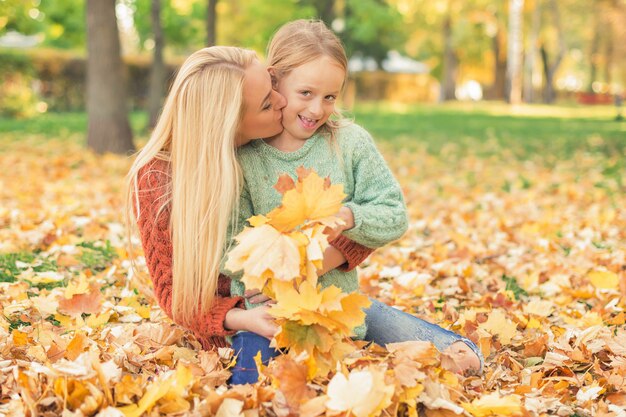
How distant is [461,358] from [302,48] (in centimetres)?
122

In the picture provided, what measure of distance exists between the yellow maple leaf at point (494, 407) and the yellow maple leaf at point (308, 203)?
0.68 m

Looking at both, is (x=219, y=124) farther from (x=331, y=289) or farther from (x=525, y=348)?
(x=525, y=348)

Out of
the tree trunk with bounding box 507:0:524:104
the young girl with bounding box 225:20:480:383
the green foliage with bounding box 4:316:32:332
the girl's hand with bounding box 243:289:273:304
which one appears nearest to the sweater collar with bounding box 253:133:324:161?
the young girl with bounding box 225:20:480:383

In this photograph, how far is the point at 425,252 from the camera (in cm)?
444

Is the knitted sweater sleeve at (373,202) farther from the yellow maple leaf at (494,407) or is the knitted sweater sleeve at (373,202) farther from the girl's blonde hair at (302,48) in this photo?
the yellow maple leaf at (494,407)

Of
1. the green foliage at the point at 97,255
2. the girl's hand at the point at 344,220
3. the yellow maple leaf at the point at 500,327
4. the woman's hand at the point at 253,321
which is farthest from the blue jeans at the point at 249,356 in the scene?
the green foliage at the point at 97,255

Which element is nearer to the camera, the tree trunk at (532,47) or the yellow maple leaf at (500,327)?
the yellow maple leaf at (500,327)

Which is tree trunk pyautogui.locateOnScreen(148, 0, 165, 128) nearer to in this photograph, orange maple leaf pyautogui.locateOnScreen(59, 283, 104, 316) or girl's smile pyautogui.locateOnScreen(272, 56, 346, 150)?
orange maple leaf pyautogui.locateOnScreen(59, 283, 104, 316)

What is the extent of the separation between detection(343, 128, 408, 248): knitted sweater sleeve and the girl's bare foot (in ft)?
→ 1.44

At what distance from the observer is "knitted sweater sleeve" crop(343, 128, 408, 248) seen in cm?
228

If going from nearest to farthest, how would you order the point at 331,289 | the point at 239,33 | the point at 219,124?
1. the point at 331,289
2. the point at 219,124
3. the point at 239,33

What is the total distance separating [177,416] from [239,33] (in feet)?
67.0

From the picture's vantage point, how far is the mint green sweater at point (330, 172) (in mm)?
2459

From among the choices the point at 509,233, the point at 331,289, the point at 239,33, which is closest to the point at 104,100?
the point at 509,233
